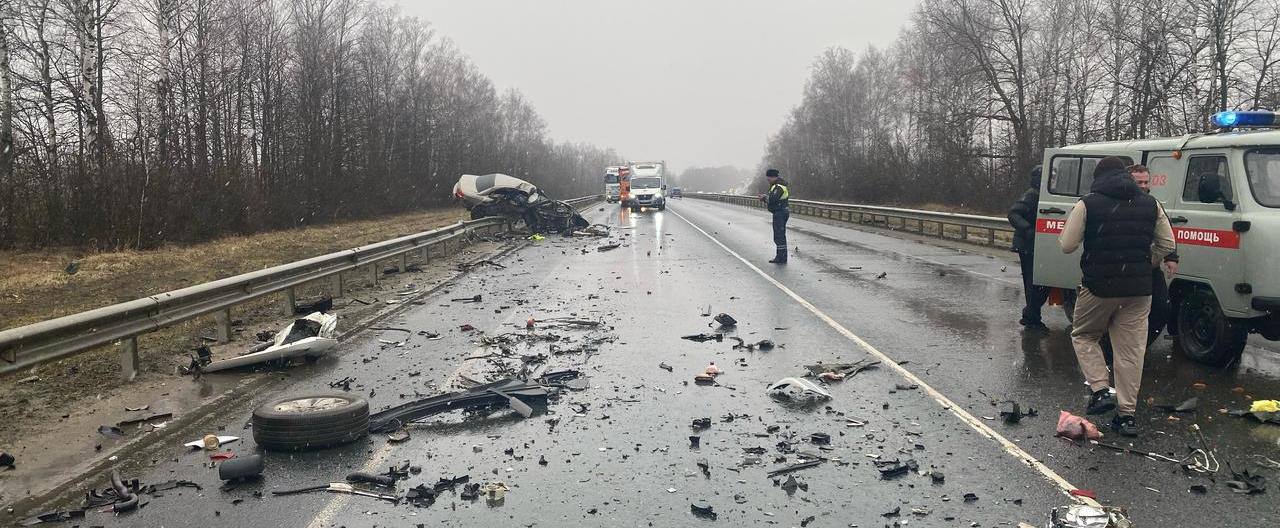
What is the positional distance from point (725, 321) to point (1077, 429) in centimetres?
492

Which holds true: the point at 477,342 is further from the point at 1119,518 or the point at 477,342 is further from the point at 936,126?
the point at 936,126

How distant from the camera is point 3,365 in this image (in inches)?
224

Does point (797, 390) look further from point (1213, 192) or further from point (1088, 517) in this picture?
point (1213, 192)

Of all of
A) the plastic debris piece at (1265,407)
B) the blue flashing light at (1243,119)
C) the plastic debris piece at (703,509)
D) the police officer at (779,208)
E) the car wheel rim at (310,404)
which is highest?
the blue flashing light at (1243,119)

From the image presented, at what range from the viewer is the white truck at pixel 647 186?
54719mm

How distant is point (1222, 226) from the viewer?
6945mm

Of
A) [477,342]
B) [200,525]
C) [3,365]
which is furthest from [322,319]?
[200,525]

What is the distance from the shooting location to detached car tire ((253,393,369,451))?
525 cm

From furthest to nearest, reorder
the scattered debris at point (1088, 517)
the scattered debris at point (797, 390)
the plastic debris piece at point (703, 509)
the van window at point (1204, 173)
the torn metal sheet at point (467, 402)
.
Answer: the van window at point (1204, 173), the scattered debris at point (797, 390), the torn metal sheet at point (467, 402), the plastic debris piece at point (703, 509), the scattered debris at point (1088, 517)

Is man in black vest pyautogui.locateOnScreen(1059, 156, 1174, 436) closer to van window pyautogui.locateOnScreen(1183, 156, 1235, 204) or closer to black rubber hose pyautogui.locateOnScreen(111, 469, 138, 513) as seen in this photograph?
van window pyautogui.locateOnScreen(1183, 156, 1235, 204)

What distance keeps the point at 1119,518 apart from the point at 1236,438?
79.8 inches

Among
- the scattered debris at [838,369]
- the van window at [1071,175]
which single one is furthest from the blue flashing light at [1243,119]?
the scattered debris at [838,369]

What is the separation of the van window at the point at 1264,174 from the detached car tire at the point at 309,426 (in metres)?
7.35

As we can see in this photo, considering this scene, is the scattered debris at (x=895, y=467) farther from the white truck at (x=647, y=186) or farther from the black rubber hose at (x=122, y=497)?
the white truck at (x=647, y=186)
